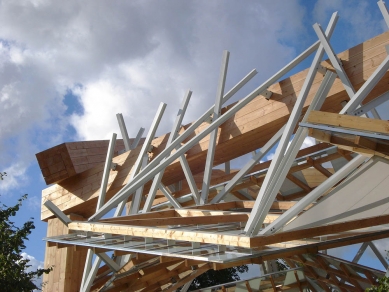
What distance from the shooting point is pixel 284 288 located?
12.5 metres

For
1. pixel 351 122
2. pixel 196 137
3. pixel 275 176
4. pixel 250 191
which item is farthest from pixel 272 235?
pixel 250 191

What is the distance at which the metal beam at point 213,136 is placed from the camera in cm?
1089

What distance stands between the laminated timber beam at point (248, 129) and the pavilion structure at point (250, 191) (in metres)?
0.02

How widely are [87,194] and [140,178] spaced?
426 centimetres

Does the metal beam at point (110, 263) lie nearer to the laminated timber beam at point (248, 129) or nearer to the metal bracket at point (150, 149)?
the laminated timber beam at point (248, 129)

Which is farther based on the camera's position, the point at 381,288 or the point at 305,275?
the point at 305,275

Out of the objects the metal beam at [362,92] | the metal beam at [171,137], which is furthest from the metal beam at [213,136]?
the metal beam at [362,92]

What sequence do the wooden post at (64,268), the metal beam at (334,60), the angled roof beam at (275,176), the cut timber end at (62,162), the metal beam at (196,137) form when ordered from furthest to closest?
the cut timber end at (62,162) → the wooden post at (64,268) → the metal beam at (196,137) → the metal beam at (334,60) → the angled roof beam at (275,176)

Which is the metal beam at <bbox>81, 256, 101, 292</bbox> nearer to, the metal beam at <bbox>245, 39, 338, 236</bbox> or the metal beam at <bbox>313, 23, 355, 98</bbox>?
the metal beam at <bbox>245, 39, 338, 236</bbox>

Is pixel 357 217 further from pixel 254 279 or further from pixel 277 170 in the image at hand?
pixel 254 279

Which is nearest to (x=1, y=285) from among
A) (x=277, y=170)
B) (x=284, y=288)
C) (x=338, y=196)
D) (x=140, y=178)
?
(x=140, y=178)

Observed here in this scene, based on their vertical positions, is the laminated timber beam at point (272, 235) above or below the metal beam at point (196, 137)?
below

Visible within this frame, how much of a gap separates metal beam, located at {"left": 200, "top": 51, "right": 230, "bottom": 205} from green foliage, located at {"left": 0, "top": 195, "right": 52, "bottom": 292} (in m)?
3.46

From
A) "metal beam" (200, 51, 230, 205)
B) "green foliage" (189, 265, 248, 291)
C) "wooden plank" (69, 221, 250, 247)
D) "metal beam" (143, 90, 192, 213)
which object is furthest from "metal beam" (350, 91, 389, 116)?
"green foliage" (189, 265, 248, 291)
